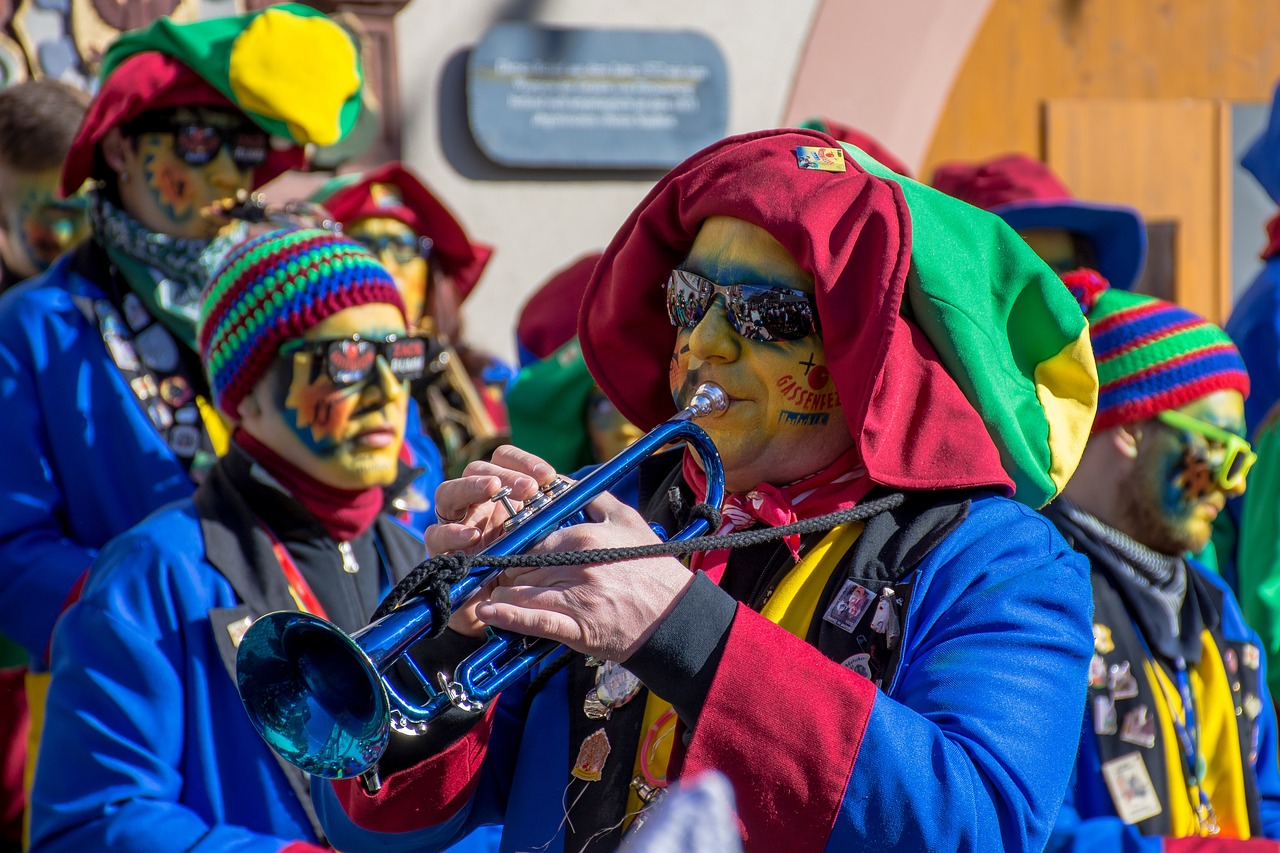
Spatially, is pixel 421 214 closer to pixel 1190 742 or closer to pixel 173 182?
pixel 173 182

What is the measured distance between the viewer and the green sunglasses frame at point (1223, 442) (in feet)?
10.7

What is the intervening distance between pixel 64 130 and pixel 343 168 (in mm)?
2055

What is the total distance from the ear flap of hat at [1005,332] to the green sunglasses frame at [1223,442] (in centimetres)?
129

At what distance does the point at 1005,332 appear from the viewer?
206 cm

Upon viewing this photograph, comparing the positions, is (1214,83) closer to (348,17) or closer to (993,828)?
(348,17)

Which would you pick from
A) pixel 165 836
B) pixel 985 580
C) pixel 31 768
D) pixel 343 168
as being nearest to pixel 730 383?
pixel 985 580

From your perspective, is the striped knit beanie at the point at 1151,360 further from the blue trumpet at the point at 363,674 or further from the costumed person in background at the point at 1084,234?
the blue trumpet at the point at 363,674

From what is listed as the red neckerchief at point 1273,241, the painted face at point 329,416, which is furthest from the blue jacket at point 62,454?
the red neckerchief at point 1273,241

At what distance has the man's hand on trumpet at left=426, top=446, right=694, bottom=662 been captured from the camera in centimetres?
162

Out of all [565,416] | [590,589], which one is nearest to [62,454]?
[565,416]

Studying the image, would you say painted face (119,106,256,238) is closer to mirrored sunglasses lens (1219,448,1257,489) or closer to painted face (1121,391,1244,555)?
painted face (1121,391,1244,555)

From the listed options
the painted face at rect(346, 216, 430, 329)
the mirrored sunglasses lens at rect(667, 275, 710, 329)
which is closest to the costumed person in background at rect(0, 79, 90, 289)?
the painted face at rect(346, 216, 430, 329)

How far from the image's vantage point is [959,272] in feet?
6.59

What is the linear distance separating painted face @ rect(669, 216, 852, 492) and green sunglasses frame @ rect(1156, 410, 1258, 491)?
1516 mm
